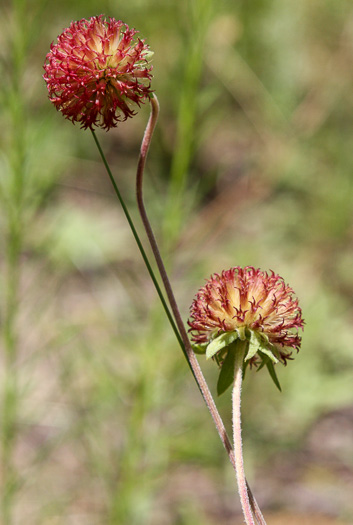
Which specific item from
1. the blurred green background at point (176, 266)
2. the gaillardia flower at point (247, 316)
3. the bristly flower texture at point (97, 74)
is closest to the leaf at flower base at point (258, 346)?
the gaillardia flower at point (247, 316)

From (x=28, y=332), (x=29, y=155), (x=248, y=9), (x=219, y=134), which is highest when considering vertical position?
(x=219, y=134)

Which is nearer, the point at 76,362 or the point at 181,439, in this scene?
the point at 181,439

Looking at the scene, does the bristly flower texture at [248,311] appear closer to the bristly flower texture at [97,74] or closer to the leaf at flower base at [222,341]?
the leaf at flower base at [222,341]

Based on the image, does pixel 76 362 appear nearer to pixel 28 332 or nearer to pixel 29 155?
pixel 28 332

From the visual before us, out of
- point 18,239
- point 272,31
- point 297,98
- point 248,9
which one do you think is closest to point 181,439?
point 18,239

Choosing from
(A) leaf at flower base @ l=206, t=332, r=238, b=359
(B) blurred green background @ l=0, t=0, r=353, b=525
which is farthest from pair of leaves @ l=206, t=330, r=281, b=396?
(B) blurred green background @ l=0, t=0, r=353, b=525

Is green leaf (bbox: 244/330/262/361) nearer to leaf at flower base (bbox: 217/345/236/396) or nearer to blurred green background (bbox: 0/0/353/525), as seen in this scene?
leaf at flower base (bbox: 217/345/236/396)

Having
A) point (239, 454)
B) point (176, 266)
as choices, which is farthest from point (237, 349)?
point (176, 266)
